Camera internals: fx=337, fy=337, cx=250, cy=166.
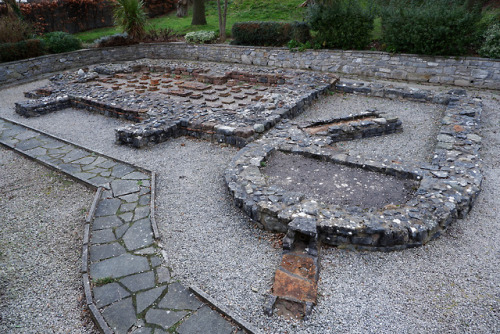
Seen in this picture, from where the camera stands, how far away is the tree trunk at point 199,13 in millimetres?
18156

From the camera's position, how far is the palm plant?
15.4 metres

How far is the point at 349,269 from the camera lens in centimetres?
395

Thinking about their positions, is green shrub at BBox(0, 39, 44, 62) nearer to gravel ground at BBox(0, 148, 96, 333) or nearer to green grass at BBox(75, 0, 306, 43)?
green grass at BBox(75, 0, 306, 43)

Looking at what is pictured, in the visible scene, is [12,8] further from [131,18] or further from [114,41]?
[131,18]

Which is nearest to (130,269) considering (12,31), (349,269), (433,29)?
(349,269)

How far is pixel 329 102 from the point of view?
972cm

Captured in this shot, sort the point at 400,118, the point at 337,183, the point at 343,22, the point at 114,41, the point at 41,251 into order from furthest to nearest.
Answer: the point at 114,41
the point at 343,22
the point at 400,118
the point at 337,183
the point at 41,251

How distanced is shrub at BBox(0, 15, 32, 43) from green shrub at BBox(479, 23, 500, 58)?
54.9 feet

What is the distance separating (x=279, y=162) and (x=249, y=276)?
8.92 feet

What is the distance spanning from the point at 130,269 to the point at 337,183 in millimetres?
3322

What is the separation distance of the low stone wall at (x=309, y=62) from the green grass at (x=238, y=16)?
73.1 inches

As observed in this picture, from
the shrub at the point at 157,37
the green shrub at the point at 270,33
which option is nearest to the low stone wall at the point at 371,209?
the green shrub at the point at 270,33

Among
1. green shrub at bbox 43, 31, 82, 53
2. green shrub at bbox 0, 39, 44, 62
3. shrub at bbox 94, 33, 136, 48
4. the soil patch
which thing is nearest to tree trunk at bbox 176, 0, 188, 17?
shrub at bbox 94, 33, 136, 48

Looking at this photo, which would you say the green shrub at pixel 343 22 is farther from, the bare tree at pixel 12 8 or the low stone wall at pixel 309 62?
the bare tree at pixel 12 8
